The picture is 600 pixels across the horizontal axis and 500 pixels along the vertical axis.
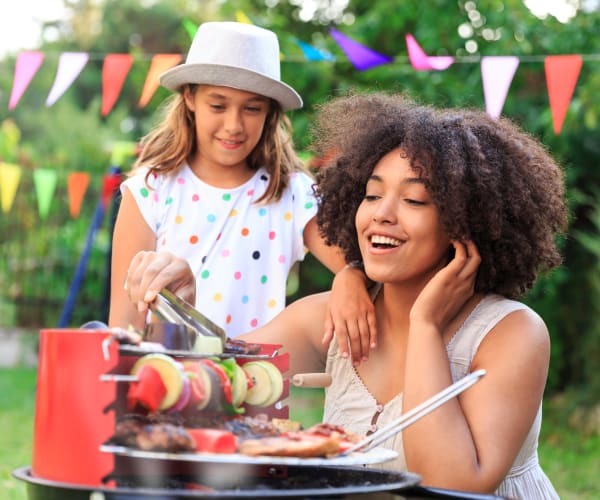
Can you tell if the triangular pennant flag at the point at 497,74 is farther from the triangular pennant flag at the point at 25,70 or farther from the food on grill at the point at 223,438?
the food on grill at the point at 223,438

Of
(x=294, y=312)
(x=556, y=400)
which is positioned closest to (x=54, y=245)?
(x=556, y=400)

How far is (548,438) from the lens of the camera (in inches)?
296

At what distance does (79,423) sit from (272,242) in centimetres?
184

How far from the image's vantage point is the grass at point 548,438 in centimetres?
575

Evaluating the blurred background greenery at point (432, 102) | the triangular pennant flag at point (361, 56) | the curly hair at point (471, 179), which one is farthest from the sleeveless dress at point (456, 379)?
the triangular pennant flag at point (361, 56)

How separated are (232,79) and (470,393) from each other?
60.4 inches

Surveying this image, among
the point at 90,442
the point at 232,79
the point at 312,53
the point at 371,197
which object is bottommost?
the point at 90,442

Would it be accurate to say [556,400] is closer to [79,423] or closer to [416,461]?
[416,461]

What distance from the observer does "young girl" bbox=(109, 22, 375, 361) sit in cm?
321

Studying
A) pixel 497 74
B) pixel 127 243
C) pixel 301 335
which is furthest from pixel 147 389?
pixel 497 74

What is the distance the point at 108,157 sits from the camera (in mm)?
10586

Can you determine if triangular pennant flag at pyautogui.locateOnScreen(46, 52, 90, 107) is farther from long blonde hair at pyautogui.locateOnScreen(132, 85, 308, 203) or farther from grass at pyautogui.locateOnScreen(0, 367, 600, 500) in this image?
grass at pyautogui.locateOnScreen(0, 367, 600, 500)

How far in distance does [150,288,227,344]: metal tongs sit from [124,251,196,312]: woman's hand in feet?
0.06

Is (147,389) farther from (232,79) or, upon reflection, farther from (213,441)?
(232,79)
